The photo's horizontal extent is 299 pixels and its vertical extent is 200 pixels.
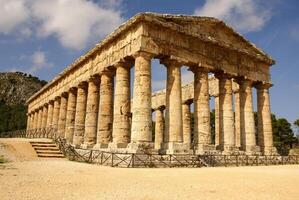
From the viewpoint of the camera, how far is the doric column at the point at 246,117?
28.4 m

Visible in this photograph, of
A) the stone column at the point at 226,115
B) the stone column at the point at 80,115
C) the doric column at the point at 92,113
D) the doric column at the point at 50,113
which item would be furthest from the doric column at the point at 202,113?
the doric column at the point at 50,113

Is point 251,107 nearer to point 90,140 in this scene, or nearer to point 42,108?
point 90,140

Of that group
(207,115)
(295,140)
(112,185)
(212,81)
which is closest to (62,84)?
(212,81)

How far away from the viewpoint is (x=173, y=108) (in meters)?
22.5

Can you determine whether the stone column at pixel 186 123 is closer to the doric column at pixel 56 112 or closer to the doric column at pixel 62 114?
the doric column at pixel 62 114

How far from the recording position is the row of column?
21.3 meters

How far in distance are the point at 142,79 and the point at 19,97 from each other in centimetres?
10532

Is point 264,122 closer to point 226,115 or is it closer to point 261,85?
point 261,85

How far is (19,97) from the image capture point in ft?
376

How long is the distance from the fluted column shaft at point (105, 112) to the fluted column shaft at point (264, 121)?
50.1ft

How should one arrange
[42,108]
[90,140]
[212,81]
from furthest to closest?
[42,108] → [212,81] → [90,140]

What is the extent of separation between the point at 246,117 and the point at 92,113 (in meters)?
14.8

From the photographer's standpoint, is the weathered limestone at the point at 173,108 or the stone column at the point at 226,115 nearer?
the weathered limestone at the point at 173,108

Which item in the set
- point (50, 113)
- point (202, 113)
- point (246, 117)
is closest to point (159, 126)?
point (246, 117)
